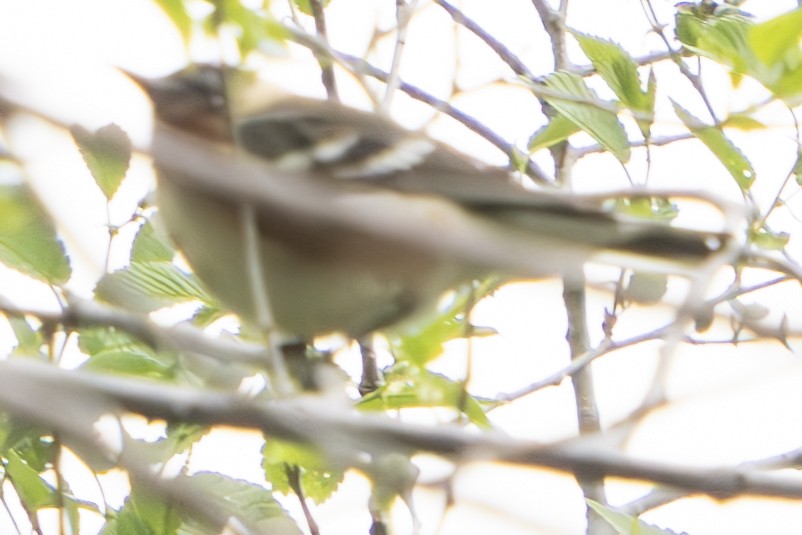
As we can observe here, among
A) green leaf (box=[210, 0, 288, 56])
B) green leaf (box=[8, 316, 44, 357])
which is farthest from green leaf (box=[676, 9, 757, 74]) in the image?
green leaf (box=[8, 316, 44, 357])

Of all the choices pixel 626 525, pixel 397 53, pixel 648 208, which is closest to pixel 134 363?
pixel 397 53

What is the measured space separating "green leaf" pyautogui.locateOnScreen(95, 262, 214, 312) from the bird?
62 millimetres

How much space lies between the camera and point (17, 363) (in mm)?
1330

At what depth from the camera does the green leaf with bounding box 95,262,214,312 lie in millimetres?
2176

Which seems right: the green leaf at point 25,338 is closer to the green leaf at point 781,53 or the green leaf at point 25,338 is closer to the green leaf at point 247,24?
the green leaf at point 247,24

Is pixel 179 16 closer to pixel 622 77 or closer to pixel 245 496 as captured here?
pixel 245 496

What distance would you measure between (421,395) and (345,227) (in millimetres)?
567

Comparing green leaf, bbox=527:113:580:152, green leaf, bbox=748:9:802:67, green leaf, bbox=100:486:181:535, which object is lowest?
green leaf, bbox=100:486:181:535

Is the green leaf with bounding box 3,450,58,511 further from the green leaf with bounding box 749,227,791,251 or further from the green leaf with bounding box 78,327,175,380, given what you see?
the green leaf with bounding box 749,227,791,251

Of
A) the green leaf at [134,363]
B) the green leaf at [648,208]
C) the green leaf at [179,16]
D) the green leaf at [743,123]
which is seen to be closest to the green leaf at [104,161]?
the green leaf at [134,363]

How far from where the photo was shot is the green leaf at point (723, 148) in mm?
2199

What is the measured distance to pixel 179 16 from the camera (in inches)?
50.0

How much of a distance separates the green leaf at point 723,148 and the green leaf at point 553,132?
35cm

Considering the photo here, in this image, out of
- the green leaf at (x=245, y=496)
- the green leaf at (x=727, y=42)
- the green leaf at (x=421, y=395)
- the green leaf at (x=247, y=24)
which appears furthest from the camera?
the green leaf at (x=727, y=42)
